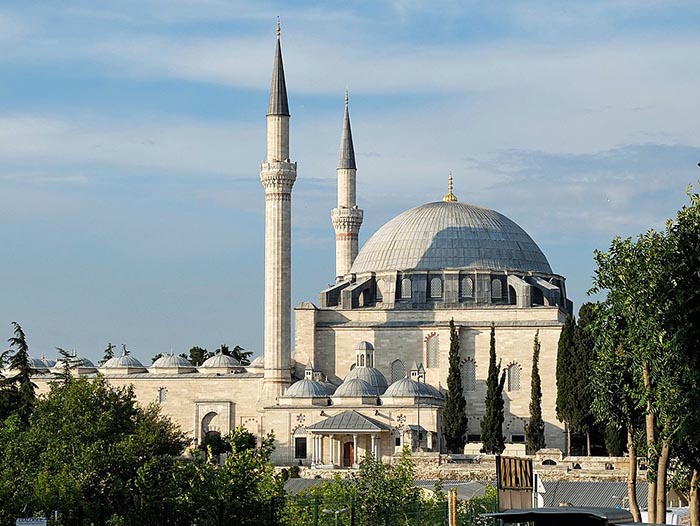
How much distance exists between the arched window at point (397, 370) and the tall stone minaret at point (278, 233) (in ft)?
14.9

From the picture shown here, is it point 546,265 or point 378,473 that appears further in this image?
point 546,265

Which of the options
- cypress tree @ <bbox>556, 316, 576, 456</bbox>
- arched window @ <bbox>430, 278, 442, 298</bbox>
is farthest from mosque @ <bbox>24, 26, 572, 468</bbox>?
cypress tree @ <bbox>556, 316, 576, 456</bbox>

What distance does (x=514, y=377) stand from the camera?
56219 mm

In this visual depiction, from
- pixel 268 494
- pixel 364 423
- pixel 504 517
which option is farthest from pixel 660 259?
pixel 364 423

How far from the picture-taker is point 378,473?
27.0 meters

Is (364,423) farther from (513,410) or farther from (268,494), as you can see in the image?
(268,494)

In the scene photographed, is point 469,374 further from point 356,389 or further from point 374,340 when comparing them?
point 356,389

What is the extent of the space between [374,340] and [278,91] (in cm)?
1046

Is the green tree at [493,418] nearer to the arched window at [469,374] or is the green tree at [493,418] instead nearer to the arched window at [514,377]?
the arched window at [514,377]

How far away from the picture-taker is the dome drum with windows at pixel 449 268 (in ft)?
197

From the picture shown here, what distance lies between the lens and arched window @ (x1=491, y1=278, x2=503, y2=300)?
6009cm

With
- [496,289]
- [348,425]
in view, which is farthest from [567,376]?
[496,289]

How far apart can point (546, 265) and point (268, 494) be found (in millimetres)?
41512

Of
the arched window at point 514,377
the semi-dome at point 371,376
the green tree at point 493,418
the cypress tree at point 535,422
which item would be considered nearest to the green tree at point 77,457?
the green tree at point 493,418
